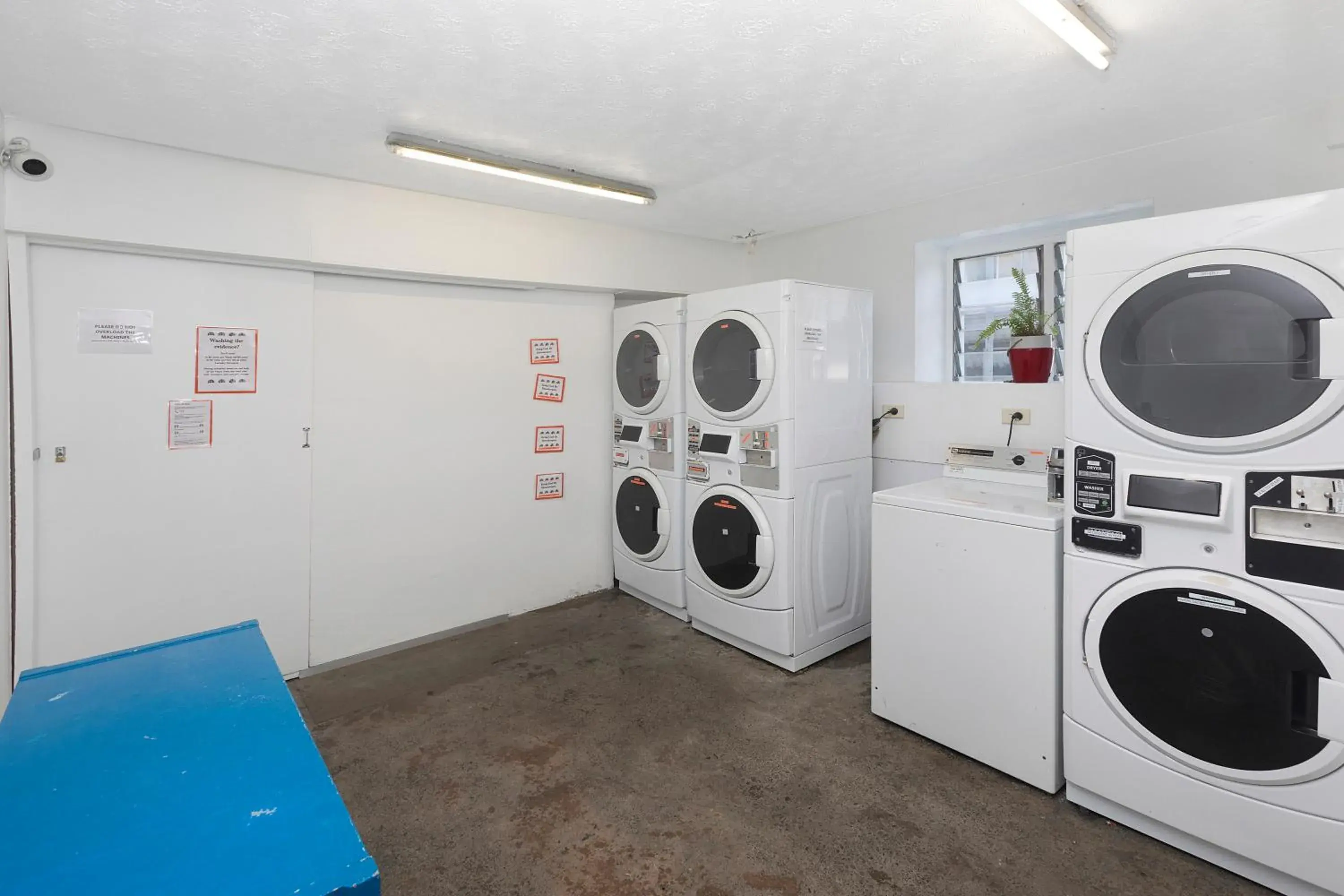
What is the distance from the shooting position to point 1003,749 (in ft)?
7.26

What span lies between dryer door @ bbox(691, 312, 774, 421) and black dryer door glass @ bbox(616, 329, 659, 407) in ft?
1.15

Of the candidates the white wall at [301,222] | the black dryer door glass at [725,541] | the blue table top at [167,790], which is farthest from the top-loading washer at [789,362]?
the blue table top at [167,790]

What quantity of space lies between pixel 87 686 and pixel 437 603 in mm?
2208

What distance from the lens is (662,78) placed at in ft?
6.67

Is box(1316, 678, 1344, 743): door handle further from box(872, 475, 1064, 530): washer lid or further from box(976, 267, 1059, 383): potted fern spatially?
box(976, 267, 1059, 383): potted fern

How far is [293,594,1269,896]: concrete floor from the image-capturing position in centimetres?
181

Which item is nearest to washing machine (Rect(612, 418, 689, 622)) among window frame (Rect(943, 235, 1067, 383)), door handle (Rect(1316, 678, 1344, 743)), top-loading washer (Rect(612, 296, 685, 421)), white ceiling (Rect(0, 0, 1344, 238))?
top-loading washer (Rect(612, 296, 685, 421))

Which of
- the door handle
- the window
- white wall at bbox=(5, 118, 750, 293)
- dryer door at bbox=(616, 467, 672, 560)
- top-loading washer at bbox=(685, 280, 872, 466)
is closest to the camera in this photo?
the door handle

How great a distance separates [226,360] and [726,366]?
92.1 inches

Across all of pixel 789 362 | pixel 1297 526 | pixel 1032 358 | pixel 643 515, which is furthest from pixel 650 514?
pixel 1297 526

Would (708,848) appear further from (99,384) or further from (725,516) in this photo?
(99,384)

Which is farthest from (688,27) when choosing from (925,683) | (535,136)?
(925,683)

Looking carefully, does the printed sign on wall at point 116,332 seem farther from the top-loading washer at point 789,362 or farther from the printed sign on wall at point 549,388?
the top-loading washer at point 789,362

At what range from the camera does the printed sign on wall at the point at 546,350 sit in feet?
12.5
